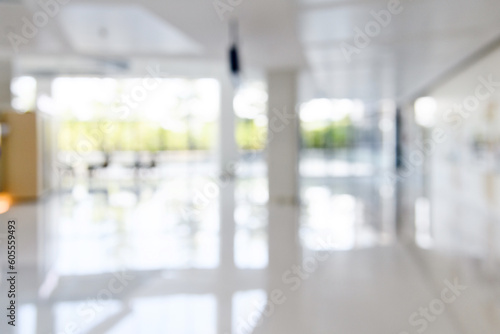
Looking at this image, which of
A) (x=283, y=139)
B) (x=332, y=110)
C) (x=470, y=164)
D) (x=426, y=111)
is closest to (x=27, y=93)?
(x=283, y=139)

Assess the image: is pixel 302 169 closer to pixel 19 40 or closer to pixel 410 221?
pixel 410 221

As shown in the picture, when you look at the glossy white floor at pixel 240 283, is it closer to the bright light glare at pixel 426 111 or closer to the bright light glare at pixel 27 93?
the bright light glare at pixel 426 111

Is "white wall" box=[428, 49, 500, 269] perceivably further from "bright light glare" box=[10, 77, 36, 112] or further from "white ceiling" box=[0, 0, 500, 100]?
"bright light glare" box=[10, 77, 36, 112]

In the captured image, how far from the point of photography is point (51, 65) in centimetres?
1841

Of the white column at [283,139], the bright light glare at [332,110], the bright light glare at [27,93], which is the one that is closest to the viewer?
the white column at [283,139]

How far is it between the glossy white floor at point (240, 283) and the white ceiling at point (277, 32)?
12.7 feet

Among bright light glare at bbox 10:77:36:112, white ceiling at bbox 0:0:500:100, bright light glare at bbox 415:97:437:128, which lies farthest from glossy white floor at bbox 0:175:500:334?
bright light glare at bbox 10:77:36:112

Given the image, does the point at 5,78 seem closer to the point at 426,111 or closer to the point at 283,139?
the point at 283,139

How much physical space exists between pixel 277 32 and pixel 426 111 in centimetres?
1244

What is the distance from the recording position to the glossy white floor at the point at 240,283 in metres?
4.61

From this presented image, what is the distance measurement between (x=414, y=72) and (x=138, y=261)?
1057 centimetres

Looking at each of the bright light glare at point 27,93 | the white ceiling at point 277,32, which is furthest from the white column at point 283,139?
the bright light glare at point 27,93

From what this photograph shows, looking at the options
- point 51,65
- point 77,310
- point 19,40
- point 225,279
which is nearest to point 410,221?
point 225,279

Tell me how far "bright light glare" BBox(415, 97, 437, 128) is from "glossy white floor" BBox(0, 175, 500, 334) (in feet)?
28.7
